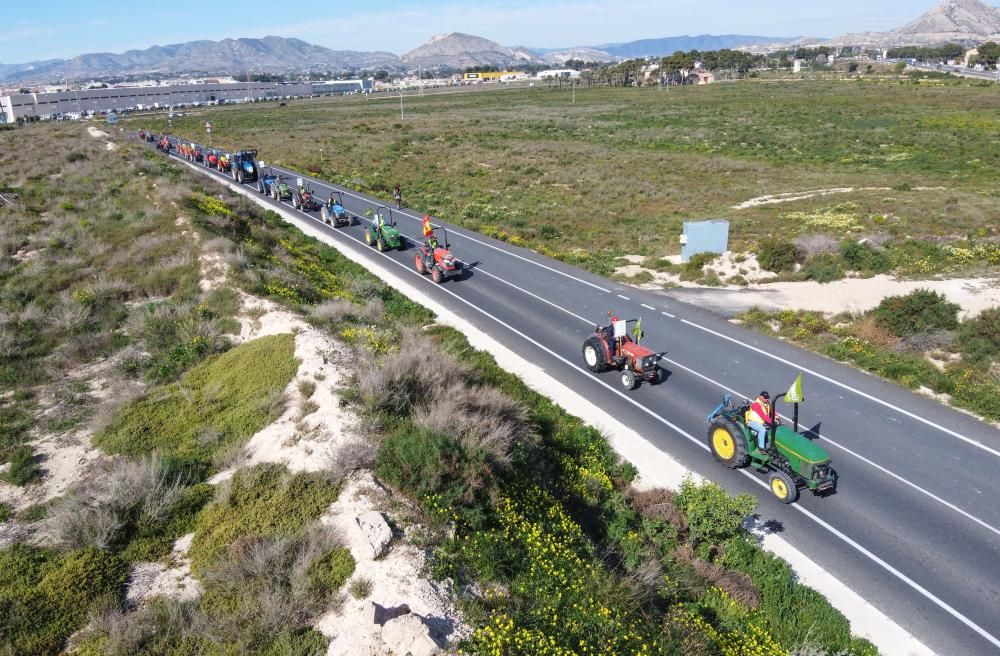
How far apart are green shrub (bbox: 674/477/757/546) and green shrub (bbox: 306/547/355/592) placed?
558 centimetres

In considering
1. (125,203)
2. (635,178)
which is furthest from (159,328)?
(635,178)

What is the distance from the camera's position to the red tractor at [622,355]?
14.4 metres

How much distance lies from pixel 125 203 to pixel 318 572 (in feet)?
85.5

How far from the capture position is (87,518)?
8281 mm

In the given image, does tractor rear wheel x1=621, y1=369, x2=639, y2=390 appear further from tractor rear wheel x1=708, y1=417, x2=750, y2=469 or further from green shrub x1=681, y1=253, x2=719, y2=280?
green shrub x1=681, y1=253, x2=719, y2=280

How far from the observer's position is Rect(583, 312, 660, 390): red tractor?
14.4 meters

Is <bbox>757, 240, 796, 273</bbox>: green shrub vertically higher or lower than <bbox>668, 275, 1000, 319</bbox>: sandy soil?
higher

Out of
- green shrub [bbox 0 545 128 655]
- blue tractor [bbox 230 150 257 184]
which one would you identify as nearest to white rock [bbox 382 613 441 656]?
green shrub [bbox 0 545 128 655]

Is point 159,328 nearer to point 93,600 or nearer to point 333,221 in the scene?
point 93,600

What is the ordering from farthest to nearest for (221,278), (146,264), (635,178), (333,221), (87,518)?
1. (635,178)
2. (333,221)
3. (146,264)
4. (221,278)
5. (87,518)

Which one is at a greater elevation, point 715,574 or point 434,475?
point 434,475

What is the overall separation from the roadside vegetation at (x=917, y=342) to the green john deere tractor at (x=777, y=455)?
18.7 feet

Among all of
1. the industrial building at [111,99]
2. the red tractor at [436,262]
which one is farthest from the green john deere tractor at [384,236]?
the industrial building at [111,99]

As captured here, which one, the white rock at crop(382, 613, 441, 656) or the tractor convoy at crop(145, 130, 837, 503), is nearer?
the white rock at crop(382, 613, 441, 656)
